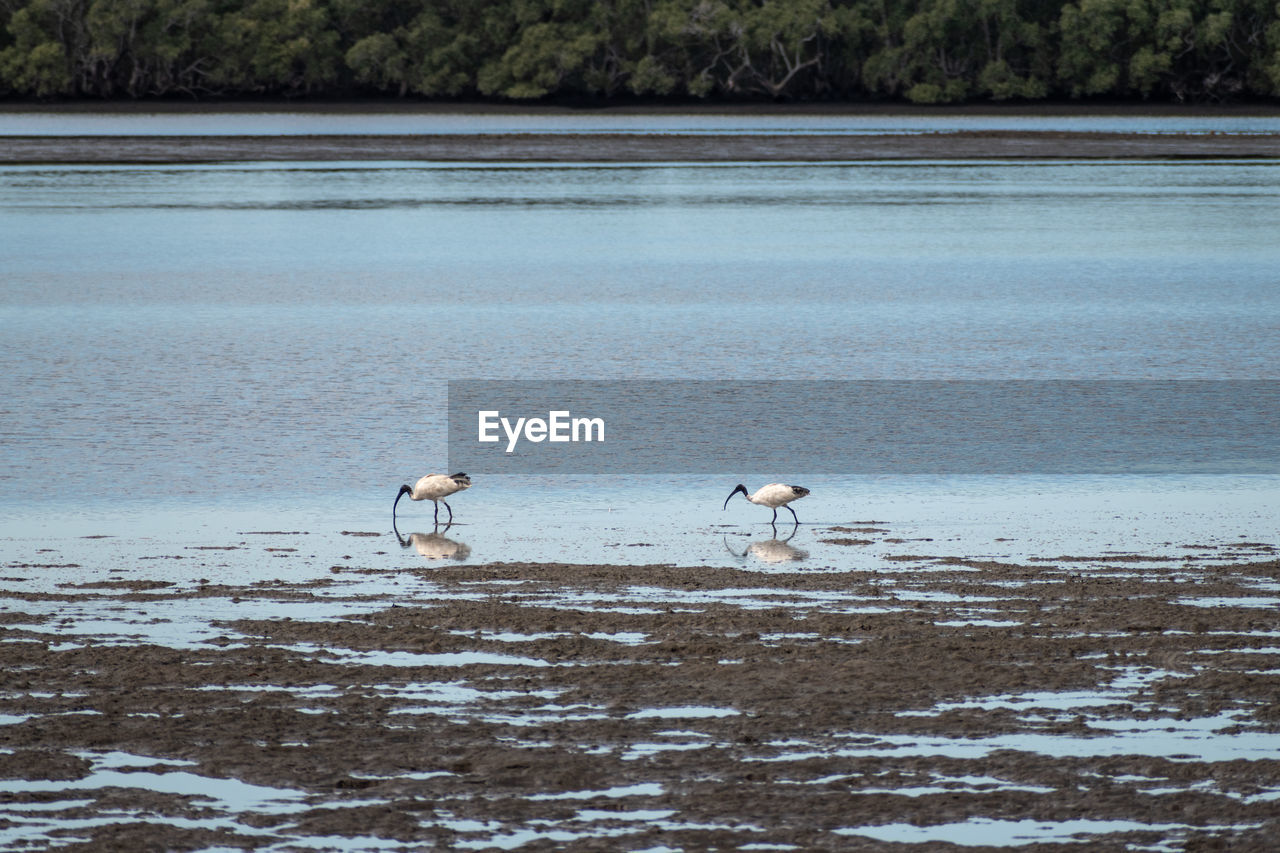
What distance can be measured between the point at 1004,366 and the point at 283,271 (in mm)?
14580

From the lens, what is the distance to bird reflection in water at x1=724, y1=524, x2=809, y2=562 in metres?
11.0

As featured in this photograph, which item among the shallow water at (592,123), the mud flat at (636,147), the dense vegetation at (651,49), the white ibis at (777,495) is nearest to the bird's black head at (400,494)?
the white ibis at (777,495)

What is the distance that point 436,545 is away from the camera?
1151 centimetres

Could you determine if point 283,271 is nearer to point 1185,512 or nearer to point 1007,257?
point 1007,257

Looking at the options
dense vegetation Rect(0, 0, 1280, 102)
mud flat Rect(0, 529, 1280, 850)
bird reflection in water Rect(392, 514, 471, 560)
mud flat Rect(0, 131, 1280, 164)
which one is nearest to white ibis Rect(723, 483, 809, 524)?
mud flat Rect(0, 529, 1280, 850)

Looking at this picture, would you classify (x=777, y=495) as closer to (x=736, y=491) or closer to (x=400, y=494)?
(x=736, y=491)

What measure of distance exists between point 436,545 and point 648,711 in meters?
3.95

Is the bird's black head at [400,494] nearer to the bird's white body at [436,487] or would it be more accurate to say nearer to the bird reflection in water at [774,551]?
the bird's white body at [436,487]

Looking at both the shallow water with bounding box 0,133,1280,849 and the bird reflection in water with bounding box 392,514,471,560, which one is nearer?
the shallow water with bounding box 0,133,1280,849

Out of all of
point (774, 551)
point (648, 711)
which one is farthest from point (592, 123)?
point (648, 711)

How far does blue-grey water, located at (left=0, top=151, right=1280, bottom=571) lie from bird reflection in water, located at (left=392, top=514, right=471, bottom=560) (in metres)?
0.15

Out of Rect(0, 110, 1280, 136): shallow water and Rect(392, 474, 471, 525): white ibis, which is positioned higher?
Rect(0, 110, 1280, 136): shallow water

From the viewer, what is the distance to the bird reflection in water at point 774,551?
11.0 meters

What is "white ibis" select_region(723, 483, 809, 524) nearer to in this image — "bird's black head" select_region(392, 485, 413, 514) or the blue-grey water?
the blue-grey water
